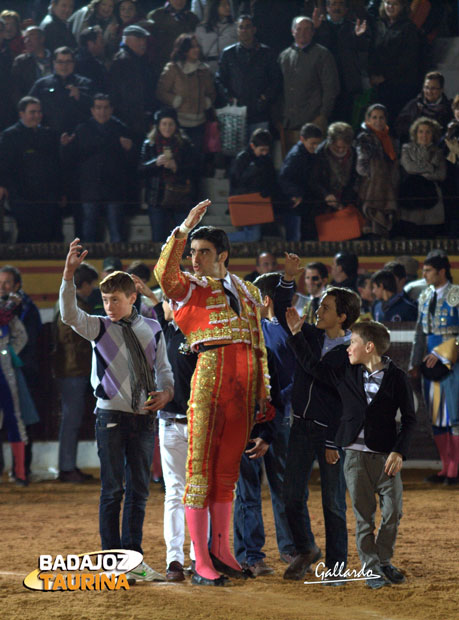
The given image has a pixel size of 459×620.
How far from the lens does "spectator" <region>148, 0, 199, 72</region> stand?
14273mm

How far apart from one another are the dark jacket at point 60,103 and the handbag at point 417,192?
4.22 metres

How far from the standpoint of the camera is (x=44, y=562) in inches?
227

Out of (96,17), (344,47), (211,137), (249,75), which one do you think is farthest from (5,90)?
(344,47)

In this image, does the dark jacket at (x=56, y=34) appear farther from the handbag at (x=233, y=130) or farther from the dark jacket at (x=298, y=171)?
the dark jacket at (x=298, y=171)

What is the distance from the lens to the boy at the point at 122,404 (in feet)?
17.3

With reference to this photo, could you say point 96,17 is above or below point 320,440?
above

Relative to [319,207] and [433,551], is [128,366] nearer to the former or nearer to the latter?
[433,551]

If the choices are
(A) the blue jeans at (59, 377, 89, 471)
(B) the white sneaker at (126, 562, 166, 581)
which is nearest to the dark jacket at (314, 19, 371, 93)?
(A) the blue jeans at (59, 377, 89, 471)

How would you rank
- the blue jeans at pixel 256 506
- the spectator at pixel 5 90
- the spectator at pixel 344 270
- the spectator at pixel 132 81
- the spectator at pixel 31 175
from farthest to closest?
the spectator at pixel 5 90 < the spectator at pixel 132 81 < the spectator at pixel 31 175 < the spectator at pixel 344 270 < the blue jeans at pixel 256 506

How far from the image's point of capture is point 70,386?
386 inches

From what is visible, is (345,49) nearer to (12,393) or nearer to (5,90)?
(5,90)

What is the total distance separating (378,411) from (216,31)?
10.7 m

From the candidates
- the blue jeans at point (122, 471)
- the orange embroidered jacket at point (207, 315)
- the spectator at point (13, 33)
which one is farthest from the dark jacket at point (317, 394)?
the spectator at point (13, 33)

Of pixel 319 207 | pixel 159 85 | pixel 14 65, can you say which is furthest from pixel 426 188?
pixel 14 65
